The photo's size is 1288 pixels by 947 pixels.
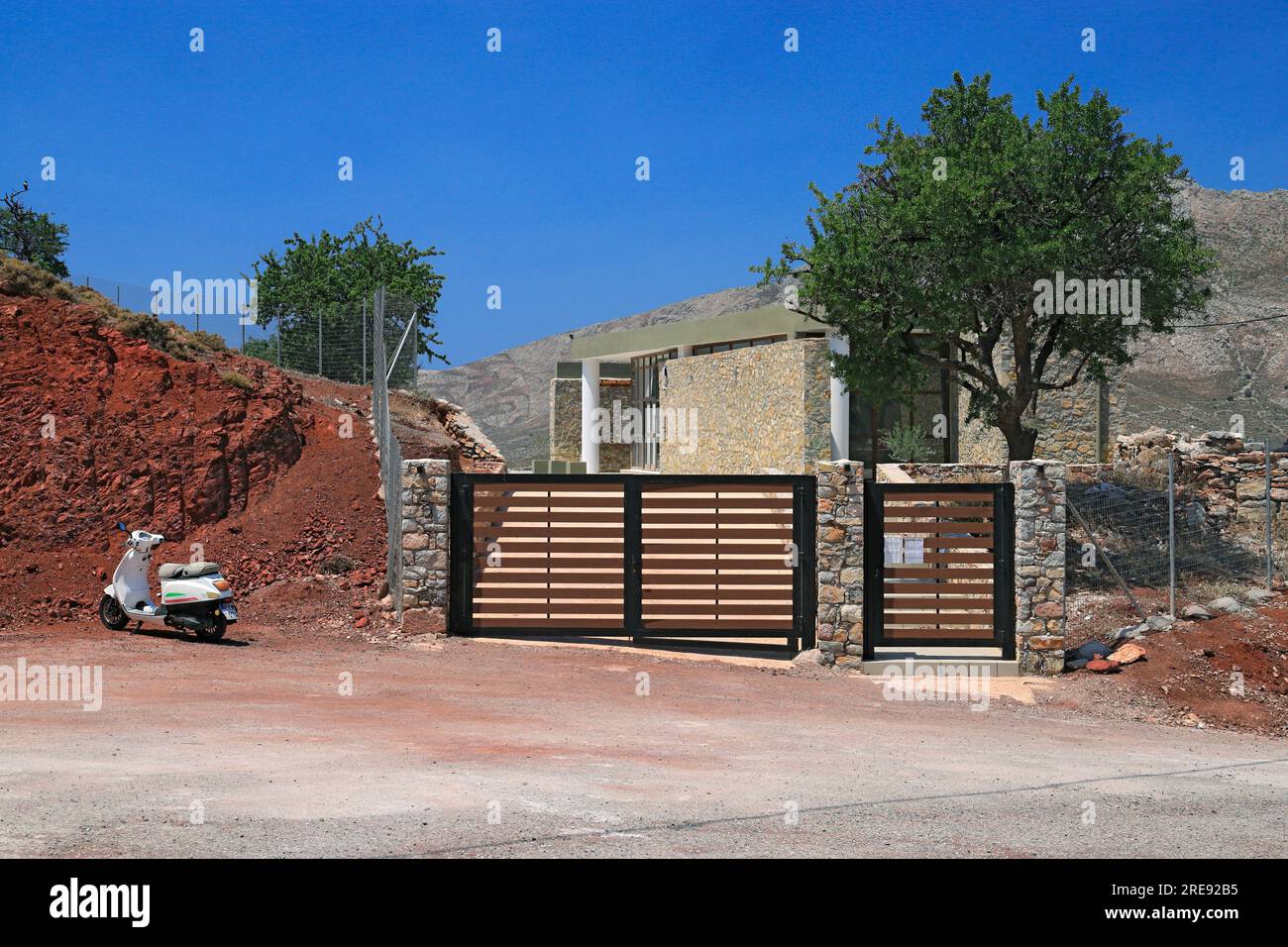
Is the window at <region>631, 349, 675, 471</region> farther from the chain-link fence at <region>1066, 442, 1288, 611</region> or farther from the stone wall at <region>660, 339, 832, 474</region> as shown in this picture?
the chain-link fence at <region>1066, 442, 1288, 611</region>

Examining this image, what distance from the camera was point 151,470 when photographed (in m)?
21.3

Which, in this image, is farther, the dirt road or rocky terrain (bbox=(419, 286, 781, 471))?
rocky terrain (bbox=(419, 286, 781, 471))

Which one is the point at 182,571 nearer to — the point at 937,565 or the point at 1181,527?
the point at 937,565

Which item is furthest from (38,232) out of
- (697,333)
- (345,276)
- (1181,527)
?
(1181,527)

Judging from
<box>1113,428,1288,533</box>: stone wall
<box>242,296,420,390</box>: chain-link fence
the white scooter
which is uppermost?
<box>242,296,420,390</box>: chain-link fence

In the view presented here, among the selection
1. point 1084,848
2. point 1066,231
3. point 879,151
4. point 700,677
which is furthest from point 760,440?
point 1084,848

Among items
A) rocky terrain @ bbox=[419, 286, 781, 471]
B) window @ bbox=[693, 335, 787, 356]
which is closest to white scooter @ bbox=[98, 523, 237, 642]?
window @ bbox=[693, 335, 787, 356]

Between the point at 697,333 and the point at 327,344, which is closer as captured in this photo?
the point at 327,344

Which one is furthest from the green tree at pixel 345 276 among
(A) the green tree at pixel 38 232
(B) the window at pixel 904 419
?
(B) the window at pixel 904 419

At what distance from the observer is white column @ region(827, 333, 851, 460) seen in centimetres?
3075

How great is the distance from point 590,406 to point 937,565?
29.6 m

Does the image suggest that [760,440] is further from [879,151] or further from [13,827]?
[13,827]

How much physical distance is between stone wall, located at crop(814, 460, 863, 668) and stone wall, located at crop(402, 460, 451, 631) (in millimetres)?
5722

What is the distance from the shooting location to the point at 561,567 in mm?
18000
